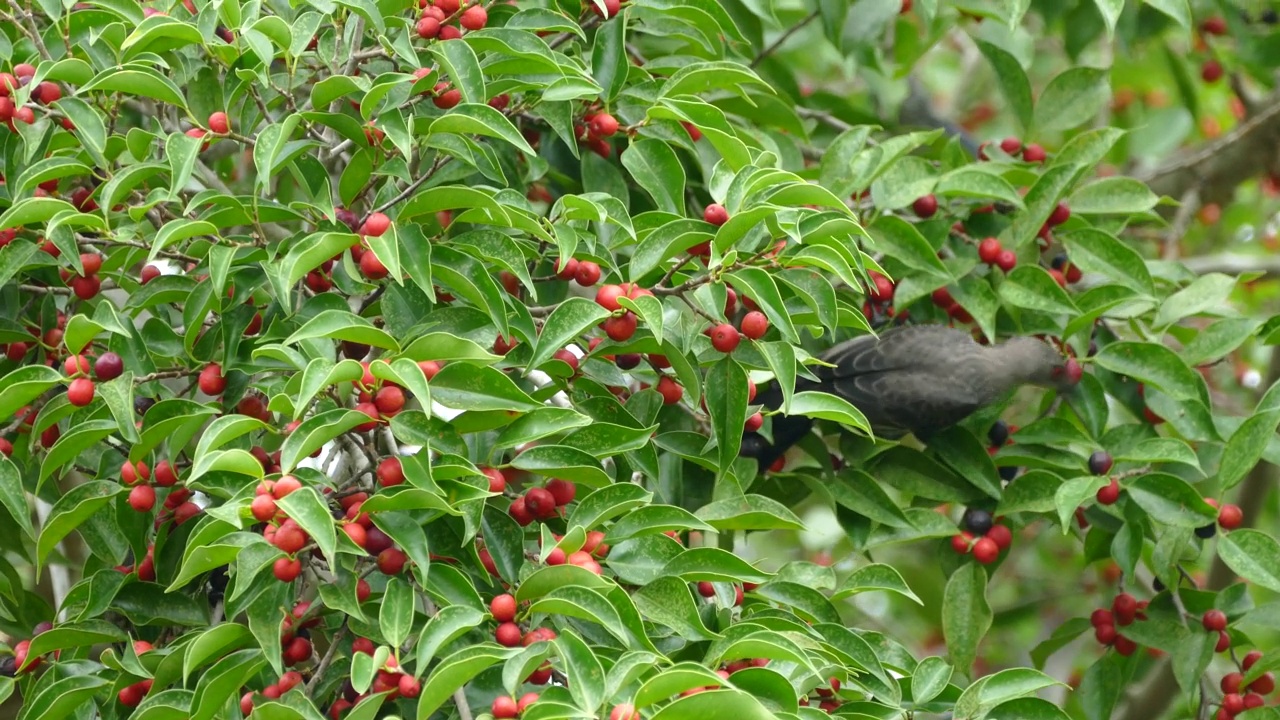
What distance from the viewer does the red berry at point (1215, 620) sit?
2.46m

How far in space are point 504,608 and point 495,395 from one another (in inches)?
10.3

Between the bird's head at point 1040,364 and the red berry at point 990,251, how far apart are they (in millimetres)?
→ 192

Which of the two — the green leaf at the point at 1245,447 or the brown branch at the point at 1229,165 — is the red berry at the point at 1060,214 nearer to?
the green leaf at the point at 1245,447

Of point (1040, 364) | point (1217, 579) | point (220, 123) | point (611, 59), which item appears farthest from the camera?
point (1217, 579)

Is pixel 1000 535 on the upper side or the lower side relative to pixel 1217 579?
upper

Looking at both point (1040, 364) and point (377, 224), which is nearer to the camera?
point (377, 224)

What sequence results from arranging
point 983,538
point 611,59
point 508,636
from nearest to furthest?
point 508,636 < point 611,59 < point 983,538

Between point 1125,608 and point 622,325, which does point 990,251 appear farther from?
point 622,325

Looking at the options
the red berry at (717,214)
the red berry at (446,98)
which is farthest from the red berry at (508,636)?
the red berry at (446,98)

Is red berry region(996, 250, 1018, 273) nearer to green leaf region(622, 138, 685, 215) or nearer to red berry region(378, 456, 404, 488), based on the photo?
green leaf region(622, 138, 685, 215)

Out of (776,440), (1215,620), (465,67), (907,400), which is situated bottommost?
(1215,620)

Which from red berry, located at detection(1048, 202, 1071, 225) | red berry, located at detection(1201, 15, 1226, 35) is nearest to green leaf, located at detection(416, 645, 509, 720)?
red berry, located at detection(1048, 202, 1071, 225)

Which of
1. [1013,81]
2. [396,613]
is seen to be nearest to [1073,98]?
[1013,81]

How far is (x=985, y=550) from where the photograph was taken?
100 inches
